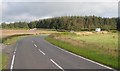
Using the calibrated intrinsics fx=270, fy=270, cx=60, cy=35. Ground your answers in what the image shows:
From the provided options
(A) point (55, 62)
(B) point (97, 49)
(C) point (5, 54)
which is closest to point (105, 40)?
(B) point (97, 49)

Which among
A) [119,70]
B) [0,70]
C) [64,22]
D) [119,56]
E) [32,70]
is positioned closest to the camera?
[119,70]

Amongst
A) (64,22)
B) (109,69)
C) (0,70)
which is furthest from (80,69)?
(64,22)

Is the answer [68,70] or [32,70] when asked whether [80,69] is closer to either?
[68,70]

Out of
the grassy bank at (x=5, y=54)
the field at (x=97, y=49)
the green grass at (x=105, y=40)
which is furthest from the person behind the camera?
the green grass at (x=105, y=40)

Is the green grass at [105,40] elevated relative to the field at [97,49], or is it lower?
lower

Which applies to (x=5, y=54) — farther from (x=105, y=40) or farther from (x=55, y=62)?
(x=105, y=40)

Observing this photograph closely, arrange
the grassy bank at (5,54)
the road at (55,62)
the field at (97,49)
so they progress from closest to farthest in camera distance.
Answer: the road at (55,62) < the field at (97,49) < the grassy bank at (5,54)

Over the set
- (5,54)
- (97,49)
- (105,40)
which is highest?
(97,49)

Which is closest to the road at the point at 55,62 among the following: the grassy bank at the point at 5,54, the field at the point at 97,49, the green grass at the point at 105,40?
the grassy bank at the point at 5,54

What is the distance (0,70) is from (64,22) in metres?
178

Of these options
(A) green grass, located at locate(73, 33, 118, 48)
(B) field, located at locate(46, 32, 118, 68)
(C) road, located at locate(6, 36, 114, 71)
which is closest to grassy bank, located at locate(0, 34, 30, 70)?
(C) road, located at locate(6, 36, 114, 71)

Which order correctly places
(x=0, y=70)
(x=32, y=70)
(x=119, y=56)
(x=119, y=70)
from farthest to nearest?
1. (x=119, y=56)
2. (x=0, y=70)
3. (x=32, y=70)
4. (x=119, y=70)

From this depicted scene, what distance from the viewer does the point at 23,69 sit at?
16.3 m

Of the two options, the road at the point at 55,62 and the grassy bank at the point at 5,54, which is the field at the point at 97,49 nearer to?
the road at the point at 55,62
